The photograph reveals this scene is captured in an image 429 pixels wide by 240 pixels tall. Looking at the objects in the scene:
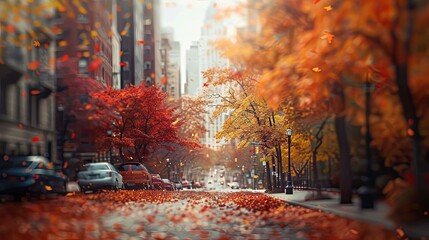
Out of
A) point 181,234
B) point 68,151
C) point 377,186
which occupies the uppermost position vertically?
point 68,151

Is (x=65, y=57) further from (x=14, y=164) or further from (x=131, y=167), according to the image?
(x=131, y=167)

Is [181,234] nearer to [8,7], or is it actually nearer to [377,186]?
[377,186]

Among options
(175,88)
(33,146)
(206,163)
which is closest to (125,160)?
(175,88)

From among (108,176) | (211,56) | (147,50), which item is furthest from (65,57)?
(147,50)

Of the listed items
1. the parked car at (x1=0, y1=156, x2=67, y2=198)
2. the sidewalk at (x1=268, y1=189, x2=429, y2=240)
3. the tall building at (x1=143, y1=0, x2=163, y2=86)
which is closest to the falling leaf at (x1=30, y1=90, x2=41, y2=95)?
the parked car at (x1=0, y1=156, x2=67, y2=198)

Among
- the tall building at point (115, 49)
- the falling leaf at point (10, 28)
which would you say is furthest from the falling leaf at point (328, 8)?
the falling leaf at point (10, 28)

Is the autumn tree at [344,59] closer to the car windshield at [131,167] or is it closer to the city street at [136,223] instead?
the city street at [136,223]
